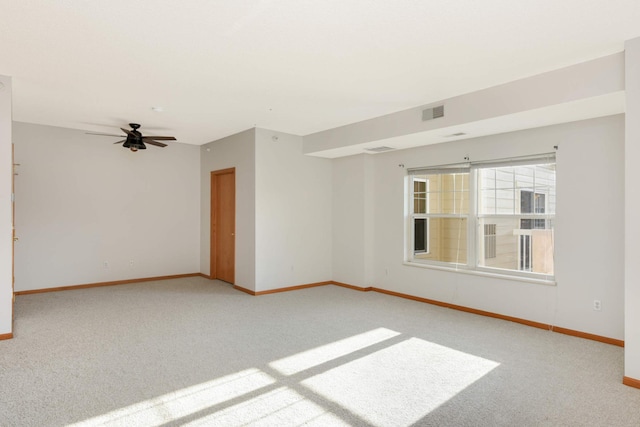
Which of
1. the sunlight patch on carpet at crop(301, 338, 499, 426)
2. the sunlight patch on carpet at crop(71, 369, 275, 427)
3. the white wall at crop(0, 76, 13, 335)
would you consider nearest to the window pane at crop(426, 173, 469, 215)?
the sunlight patch on carpet at crop(301, 338, 499, 426)

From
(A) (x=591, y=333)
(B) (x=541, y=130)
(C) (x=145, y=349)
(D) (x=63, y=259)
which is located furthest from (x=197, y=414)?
(D) (x=63, y=259)

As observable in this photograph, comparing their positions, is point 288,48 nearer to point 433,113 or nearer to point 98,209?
point 433,113

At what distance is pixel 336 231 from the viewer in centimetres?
691

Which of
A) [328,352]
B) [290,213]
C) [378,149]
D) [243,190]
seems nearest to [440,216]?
[378,149]

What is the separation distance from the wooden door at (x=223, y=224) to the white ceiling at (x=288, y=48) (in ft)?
7.33

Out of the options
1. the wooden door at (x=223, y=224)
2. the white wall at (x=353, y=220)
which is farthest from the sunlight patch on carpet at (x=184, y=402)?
the wooden door at (x=223, y=224)

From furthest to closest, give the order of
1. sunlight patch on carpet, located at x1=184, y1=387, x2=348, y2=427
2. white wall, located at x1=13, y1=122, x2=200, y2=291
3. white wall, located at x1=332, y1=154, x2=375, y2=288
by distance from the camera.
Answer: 1. white wall, located at x1=332, y1=154, x2=375, y2=288
2. white wall, located at x1=13, y1=122, x2=200, y2=291
3. sunlight patch on carpet, located at x1=184, y1=387, x2=348, y2=427

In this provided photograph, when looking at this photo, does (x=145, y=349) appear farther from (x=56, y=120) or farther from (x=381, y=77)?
(x=56, y=120)

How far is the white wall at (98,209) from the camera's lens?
19.2 feet

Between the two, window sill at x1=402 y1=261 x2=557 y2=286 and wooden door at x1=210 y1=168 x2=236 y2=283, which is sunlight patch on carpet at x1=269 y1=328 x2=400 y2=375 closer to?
window sill at x1=402 y1=261 x2=557 y2=286

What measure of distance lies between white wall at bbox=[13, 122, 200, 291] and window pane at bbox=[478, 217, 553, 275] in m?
5.36

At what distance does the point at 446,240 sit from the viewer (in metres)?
5.57

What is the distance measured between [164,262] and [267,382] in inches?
196

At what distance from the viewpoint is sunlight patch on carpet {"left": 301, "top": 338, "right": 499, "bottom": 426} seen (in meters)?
2.58
